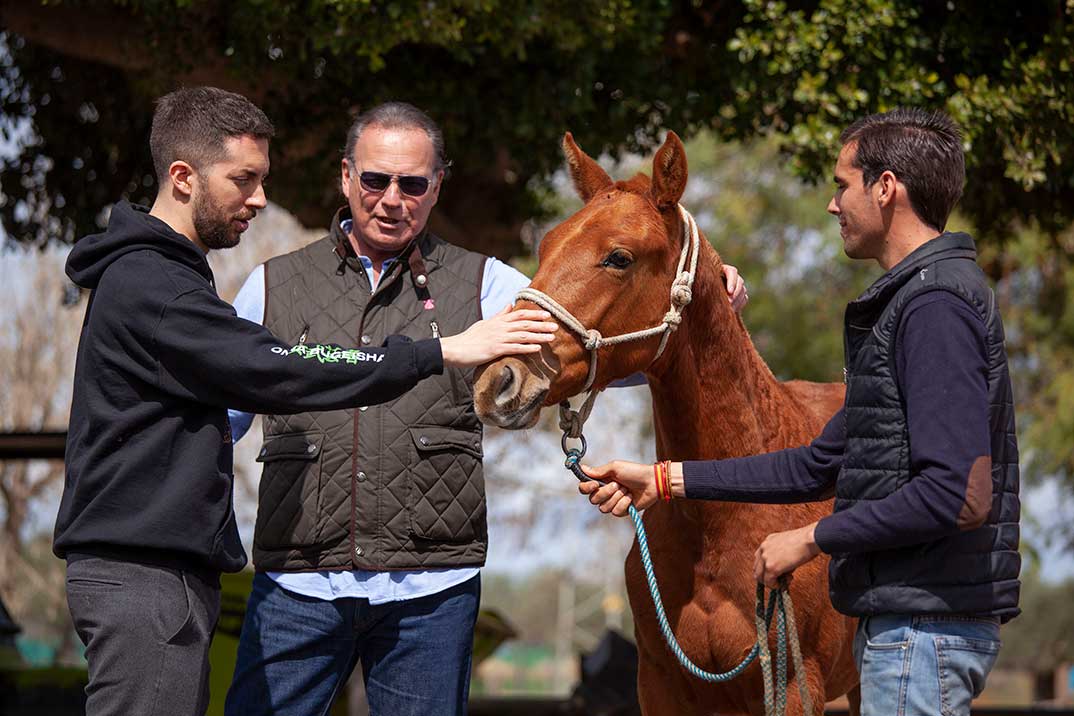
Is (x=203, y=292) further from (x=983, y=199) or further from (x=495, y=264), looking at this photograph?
(x=983, y=199)

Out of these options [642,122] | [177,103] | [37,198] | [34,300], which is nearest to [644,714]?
[177,103]

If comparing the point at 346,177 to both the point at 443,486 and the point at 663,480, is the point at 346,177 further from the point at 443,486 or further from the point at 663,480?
the point at 663,480

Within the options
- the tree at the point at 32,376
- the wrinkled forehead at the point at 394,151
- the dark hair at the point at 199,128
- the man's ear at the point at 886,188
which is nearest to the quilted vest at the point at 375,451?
the wrinkled forehead at the point at 394,151

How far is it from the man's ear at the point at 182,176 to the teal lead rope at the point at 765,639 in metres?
1.10

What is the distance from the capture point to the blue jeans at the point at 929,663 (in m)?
2.36

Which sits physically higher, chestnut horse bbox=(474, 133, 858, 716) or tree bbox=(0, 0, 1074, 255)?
tree bbox=(0, 0, 1074, 255)

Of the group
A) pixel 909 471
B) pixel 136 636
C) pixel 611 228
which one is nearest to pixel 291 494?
pixel 136 636

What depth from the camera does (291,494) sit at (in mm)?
3197

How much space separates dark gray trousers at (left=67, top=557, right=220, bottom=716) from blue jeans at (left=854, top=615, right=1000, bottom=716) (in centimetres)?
142

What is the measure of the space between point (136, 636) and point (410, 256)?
1.27m

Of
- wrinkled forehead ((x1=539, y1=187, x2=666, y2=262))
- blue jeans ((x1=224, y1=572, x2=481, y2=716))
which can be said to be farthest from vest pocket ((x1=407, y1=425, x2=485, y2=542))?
wrinkled forehead ((x1=539, y1=187, x2=666, y2=262))

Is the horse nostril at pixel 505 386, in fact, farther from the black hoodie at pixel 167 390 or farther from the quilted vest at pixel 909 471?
the quilted vest at pixel 909 471

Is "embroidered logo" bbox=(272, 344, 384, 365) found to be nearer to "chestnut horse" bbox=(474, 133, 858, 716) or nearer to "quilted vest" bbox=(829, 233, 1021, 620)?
"chestnut horse" bbox=(474, 133, 858, 716)

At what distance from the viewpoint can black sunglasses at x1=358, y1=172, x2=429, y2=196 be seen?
3289 millimetres
